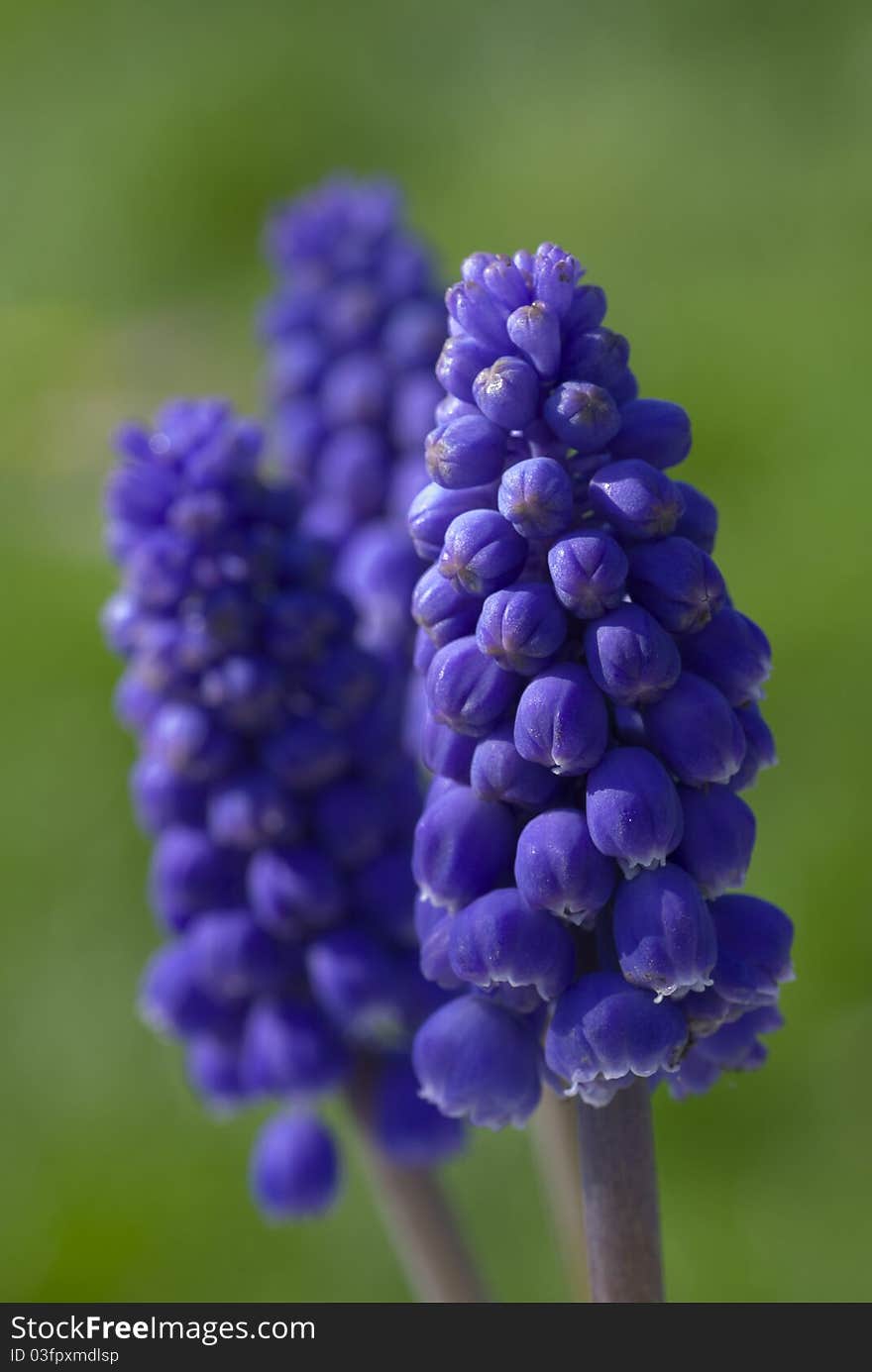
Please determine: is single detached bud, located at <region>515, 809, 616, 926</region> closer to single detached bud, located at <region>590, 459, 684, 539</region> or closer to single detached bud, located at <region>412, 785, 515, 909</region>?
single detached bud, located at <region>412, 785, 515, 909</region>

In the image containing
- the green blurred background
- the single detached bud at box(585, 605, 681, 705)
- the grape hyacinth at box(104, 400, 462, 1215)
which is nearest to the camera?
the single detached bud at box(585, 605, 681, 705)

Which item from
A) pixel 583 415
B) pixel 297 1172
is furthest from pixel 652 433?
pixel 297 1172

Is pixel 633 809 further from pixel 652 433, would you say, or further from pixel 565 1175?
pixel 565 1175

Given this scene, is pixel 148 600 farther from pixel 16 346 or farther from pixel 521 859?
pixel 16 346

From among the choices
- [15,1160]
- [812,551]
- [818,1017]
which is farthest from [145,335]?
[818,1017]

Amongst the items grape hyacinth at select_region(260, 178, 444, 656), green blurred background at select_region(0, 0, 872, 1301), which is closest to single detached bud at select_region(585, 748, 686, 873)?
grape hyacinth at select_region(260, 178, 444, 656)

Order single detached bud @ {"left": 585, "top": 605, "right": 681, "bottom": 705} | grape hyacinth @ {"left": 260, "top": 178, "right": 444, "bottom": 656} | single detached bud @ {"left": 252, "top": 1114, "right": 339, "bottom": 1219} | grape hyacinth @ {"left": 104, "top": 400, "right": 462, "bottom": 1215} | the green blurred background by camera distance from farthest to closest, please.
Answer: the green blurred background, grape hyacinth @ {"left": 260, "top": 178, "right": 444, "bottom": 656}, single detached bud @ {"left": 252, "top": 1114, "right": 339, "bottom": 1219}, grape hyacinth @ {"left": 104, "top": 400, "right": 462, "bottom": 1215}, single detached bud @ {"left": 585, "top": 605, "right": 681, "bottom": 705}

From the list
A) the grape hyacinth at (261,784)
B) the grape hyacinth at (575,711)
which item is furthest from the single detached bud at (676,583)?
the grape hyacinth at (261,784)
